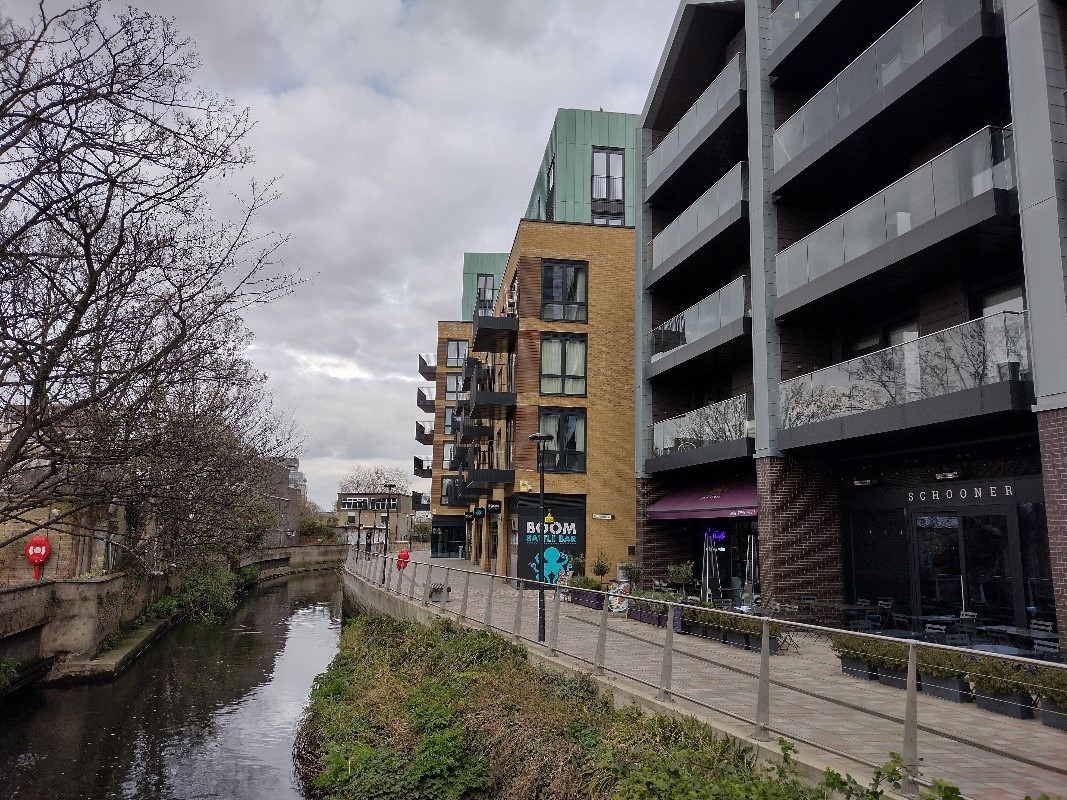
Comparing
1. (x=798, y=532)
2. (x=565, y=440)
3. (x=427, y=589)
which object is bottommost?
(x=427, y=589)

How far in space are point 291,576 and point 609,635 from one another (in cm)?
5517

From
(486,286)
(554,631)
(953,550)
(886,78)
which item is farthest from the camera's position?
(486,286)

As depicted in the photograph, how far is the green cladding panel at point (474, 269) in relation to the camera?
58219mm

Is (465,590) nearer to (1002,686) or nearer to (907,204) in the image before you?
(907,204)

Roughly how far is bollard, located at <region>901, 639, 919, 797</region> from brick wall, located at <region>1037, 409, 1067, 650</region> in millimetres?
6411

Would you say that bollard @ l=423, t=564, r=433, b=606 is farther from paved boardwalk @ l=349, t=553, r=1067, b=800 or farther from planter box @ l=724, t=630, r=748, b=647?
planter box @ l=724, t=630, r=748, b=647

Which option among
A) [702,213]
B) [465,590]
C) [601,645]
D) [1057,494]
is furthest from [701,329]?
[601,645]

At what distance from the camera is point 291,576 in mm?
60438

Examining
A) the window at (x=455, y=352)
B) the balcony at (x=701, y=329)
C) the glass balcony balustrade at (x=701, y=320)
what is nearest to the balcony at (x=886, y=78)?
the glass balcony balustrade at (x=701, y=320)

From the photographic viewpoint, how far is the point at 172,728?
48.2 feet

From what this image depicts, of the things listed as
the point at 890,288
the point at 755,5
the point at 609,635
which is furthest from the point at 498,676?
the point at 755,5

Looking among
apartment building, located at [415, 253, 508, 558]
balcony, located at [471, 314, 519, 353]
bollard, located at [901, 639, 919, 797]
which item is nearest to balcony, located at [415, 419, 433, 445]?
apartment building, located at [415, 253, 508, 558]

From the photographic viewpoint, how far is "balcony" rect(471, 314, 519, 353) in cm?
2912

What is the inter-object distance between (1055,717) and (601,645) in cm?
572
